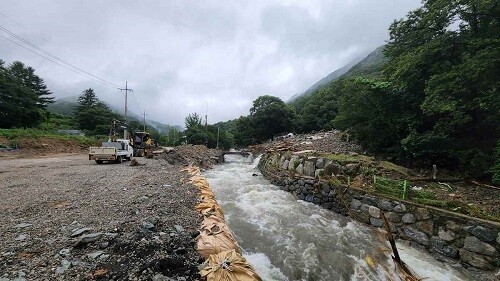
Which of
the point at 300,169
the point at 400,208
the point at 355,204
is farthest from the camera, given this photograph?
the point at 300,169

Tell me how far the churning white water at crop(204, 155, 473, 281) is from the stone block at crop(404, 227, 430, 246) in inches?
11.1

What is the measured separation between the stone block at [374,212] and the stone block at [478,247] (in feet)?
6.39

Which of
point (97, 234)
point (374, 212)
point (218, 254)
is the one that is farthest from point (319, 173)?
point (97, 234)

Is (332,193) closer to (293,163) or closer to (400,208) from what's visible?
(400,208)

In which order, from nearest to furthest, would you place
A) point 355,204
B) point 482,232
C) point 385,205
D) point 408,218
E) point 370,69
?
point 482,232 < point 408,218 < point 385,205 < point 355,204 < point 370,69

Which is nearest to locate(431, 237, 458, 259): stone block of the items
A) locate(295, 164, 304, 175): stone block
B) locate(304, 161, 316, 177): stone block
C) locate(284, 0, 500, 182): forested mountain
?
locate(284, 0, 500, 182): forested mountain

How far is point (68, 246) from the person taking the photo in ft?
11.7

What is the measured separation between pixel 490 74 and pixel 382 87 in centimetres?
398

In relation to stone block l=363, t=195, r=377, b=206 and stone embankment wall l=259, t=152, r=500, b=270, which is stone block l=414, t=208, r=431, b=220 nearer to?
stone embankment wall l=259, t=152, r=500, b=270

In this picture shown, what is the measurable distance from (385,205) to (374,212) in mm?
439

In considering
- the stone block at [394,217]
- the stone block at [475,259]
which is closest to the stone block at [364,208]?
the stone block at [394,217]

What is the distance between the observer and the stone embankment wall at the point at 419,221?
441cm

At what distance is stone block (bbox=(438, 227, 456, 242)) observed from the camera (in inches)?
191

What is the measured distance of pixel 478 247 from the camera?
4.46 meters
